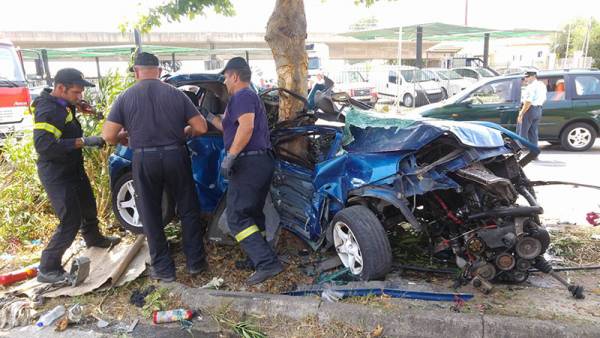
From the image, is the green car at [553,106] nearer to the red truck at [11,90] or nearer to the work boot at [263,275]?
the work boot at [263,275]

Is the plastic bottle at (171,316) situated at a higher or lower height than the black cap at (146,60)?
lower

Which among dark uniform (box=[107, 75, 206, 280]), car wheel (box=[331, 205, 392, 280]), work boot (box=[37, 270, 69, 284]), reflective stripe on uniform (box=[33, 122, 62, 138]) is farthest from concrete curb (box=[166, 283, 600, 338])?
reflective stripe on uniform (box=[33, 122, 62, 138])

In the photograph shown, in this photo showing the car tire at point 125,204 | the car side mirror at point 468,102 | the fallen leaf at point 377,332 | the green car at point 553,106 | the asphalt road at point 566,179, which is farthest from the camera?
the car side mirror at point 468,102

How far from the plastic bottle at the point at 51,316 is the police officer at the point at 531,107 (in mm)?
7914

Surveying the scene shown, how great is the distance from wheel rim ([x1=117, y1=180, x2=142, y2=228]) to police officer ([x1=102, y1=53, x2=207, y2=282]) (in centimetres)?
102

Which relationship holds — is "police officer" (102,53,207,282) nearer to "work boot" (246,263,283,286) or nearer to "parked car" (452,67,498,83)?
"work boot" (246,263,283,286)

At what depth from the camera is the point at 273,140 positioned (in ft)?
14.0

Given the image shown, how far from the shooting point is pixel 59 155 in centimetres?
379

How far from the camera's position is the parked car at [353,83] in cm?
1981

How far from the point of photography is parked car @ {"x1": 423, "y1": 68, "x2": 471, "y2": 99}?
19309 millimetres

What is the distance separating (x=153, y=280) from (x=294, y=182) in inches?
57.6

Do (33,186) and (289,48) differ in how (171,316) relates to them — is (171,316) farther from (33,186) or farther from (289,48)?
(33,186)

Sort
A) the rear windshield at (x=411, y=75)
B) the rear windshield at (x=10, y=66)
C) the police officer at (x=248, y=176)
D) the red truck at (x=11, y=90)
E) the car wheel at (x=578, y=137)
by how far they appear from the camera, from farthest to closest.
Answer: the rear windshield at (x=411, y=75) → the car wheel at (x=578, y=137) → the rear windshield at (x=10, y=66) → the red truck at (x=11, y=90) → the police officer at (x=248, y=176)

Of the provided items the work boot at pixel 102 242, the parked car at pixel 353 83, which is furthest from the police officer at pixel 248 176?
the parked car at pixel 353 83
